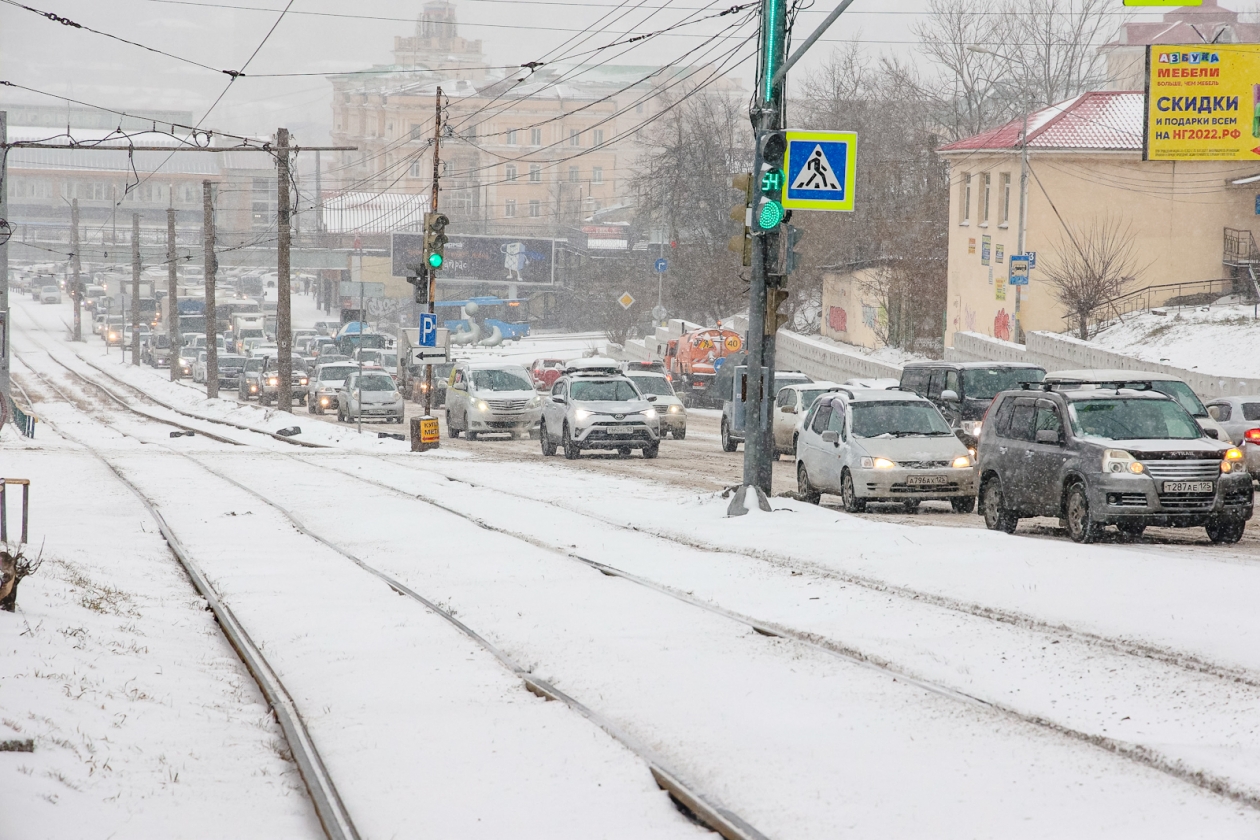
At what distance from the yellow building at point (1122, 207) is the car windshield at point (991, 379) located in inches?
887

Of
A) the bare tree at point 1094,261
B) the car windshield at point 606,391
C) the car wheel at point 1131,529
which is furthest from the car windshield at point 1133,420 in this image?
the bare tree at point 1094,261

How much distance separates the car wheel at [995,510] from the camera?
53.2ft

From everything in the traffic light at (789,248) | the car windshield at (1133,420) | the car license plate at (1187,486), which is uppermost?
the traffic light at (789,248)

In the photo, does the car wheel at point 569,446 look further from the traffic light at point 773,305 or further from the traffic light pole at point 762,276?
the traffic light at point 773,305

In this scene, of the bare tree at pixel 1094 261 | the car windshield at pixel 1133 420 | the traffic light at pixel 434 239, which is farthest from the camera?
the bare tree at pixel 1094 261

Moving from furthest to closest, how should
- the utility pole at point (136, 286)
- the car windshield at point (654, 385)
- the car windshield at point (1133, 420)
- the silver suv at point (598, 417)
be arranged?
the utility pole at point (136, 286) < the car windshield at point (654, 385) < the silver suv at point (598, 417) < the car windshield at point (1133, 420)

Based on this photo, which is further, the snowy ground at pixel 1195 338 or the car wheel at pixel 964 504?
the snowy ground at pixel 1195 338

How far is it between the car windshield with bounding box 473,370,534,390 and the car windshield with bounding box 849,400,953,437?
1798 centimetres

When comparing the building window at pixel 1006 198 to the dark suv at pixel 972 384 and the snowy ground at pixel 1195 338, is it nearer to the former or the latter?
the snowy ground at pixel 1195 338

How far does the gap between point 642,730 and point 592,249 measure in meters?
111

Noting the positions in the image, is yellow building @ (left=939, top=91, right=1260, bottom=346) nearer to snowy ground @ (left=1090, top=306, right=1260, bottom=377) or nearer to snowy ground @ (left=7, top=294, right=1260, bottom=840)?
snowy ground @ (left=1090, top=306, right=1260, bottom=377)

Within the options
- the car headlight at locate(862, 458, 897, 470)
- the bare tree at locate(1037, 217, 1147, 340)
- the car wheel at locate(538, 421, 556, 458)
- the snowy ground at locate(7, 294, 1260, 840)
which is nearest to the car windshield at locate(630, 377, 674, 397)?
the car wheel at locate(538, 421, 556, 458)

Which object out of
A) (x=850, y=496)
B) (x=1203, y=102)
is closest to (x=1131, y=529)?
(x=850, y=496)

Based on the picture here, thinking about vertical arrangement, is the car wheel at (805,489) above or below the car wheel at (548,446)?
above
